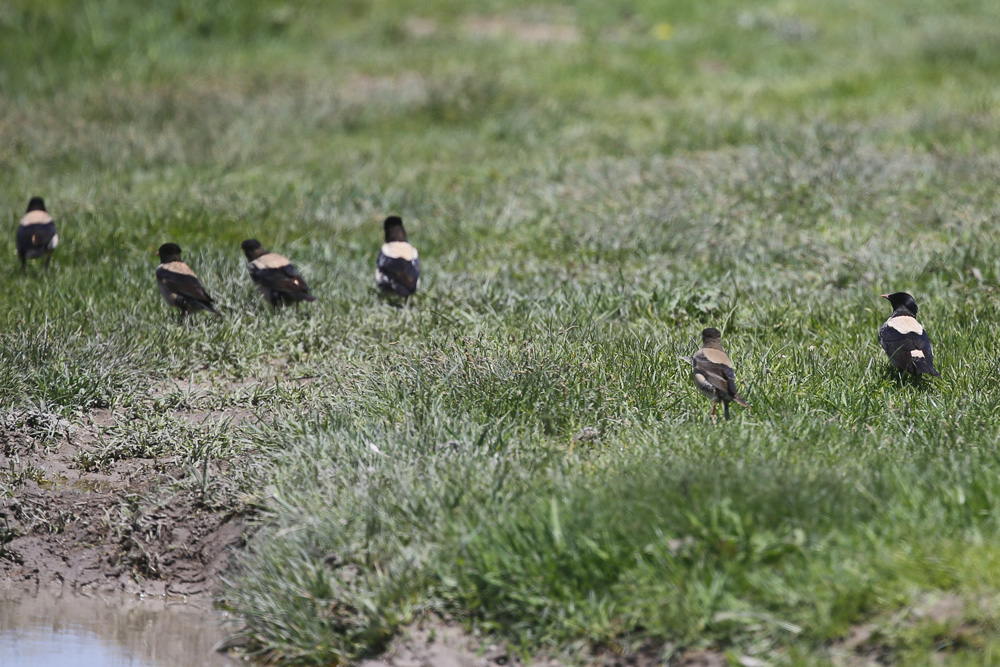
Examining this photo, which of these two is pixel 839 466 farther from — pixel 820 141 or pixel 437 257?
pixel 820 141

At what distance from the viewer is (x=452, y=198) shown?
36.7 feet

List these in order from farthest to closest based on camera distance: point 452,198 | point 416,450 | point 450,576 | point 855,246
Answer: point 452,198 → point 855,246 → point 416,450 → point 450,576

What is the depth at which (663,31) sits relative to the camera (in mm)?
20859

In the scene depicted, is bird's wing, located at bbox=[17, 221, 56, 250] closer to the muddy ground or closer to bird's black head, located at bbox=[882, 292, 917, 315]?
the muddy ground

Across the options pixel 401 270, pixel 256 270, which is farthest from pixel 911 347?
pixel 256 270

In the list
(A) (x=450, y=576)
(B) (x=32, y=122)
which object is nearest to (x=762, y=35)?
(B) (x=32, y=122)

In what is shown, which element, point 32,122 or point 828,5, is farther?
point 828,5

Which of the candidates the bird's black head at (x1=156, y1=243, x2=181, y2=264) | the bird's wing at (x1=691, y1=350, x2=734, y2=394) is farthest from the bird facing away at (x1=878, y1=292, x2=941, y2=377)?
the bird's black head at (x1=156, y1=243, x2=181, y2=264)

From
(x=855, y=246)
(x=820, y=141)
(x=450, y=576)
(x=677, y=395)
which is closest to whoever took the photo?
(x=450, y=576)

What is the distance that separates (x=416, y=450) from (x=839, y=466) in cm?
199

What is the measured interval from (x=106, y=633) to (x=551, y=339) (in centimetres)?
321

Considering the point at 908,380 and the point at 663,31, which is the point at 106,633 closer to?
the point at 908,380

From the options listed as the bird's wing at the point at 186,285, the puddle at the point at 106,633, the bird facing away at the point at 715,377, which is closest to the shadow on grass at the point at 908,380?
the bird facing away at the point at 715,377

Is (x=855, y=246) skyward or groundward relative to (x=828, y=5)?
groundward
